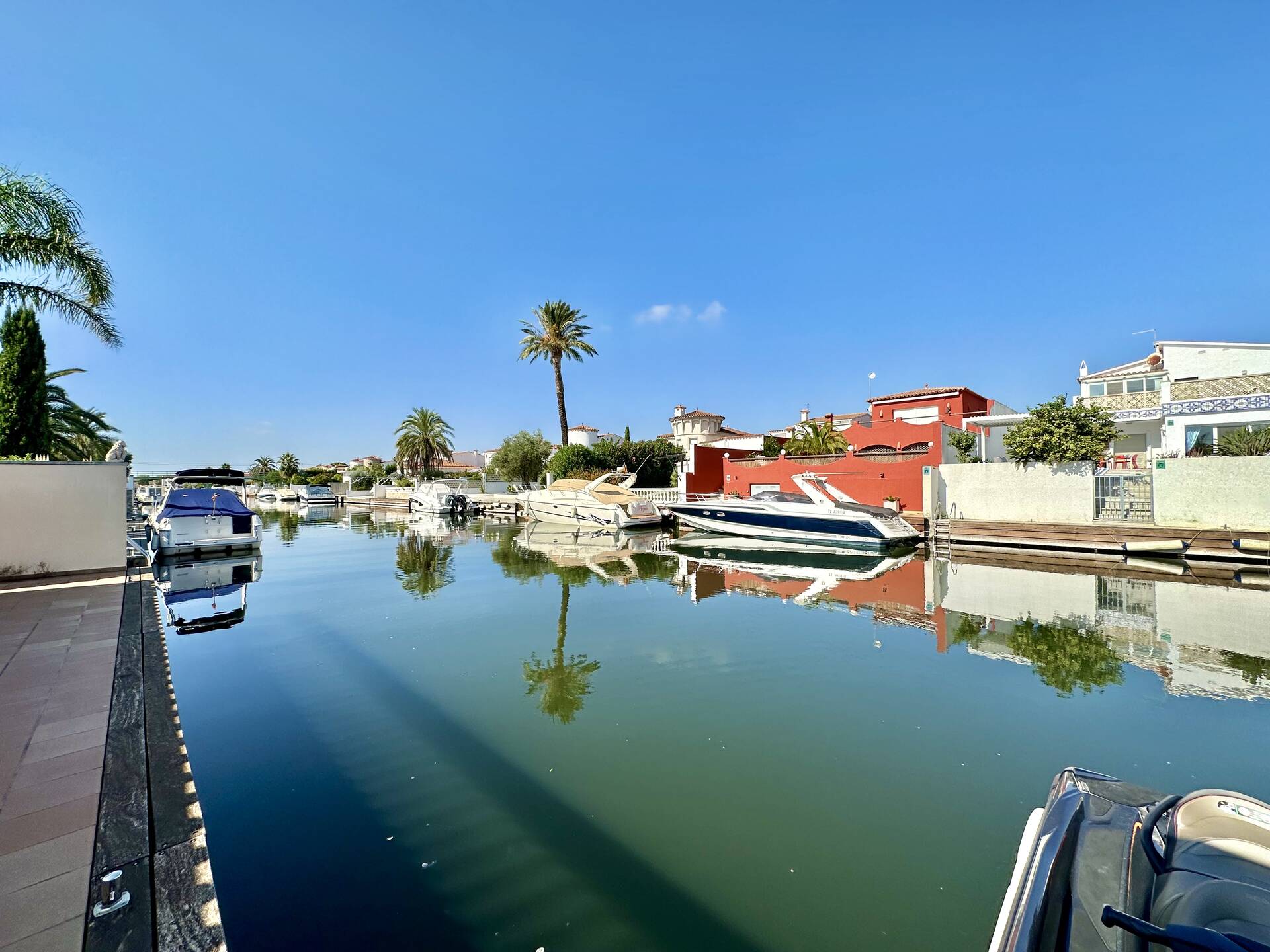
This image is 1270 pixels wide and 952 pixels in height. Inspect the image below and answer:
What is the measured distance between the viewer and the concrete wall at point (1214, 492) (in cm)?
1382

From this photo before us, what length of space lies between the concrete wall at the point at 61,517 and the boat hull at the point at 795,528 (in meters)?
15.8

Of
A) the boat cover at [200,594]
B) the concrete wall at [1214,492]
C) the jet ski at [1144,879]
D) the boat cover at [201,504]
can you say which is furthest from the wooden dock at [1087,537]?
the boat cover at [201,504]

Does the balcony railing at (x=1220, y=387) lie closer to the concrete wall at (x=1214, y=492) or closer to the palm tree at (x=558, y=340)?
the concrete wall at (x=1214, y=492)

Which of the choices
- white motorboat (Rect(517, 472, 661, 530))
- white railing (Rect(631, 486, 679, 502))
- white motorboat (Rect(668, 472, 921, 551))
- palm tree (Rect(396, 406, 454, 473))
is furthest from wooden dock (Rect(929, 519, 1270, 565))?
palm tree (Rect(396, 406, 454, 473))

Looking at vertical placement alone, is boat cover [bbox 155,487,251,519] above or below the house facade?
below

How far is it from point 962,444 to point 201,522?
25.1 metres

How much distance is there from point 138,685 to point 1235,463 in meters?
22.1

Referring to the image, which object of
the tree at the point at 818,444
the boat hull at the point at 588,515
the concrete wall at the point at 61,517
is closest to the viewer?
the concrete wall at the point at 61,517

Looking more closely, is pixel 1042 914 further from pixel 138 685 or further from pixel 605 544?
pixel 605 544

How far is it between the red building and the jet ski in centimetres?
1913

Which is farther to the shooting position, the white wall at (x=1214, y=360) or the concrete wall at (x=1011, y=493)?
the white wall at (x=1214, y=360)

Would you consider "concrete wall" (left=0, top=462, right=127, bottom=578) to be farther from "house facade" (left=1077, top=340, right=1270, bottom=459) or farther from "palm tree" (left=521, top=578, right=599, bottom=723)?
"house facade" (left=1077, top=340, right=1270, bottom=459)

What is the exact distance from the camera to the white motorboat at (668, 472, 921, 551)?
16.7 metres

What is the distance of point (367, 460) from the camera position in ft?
318
